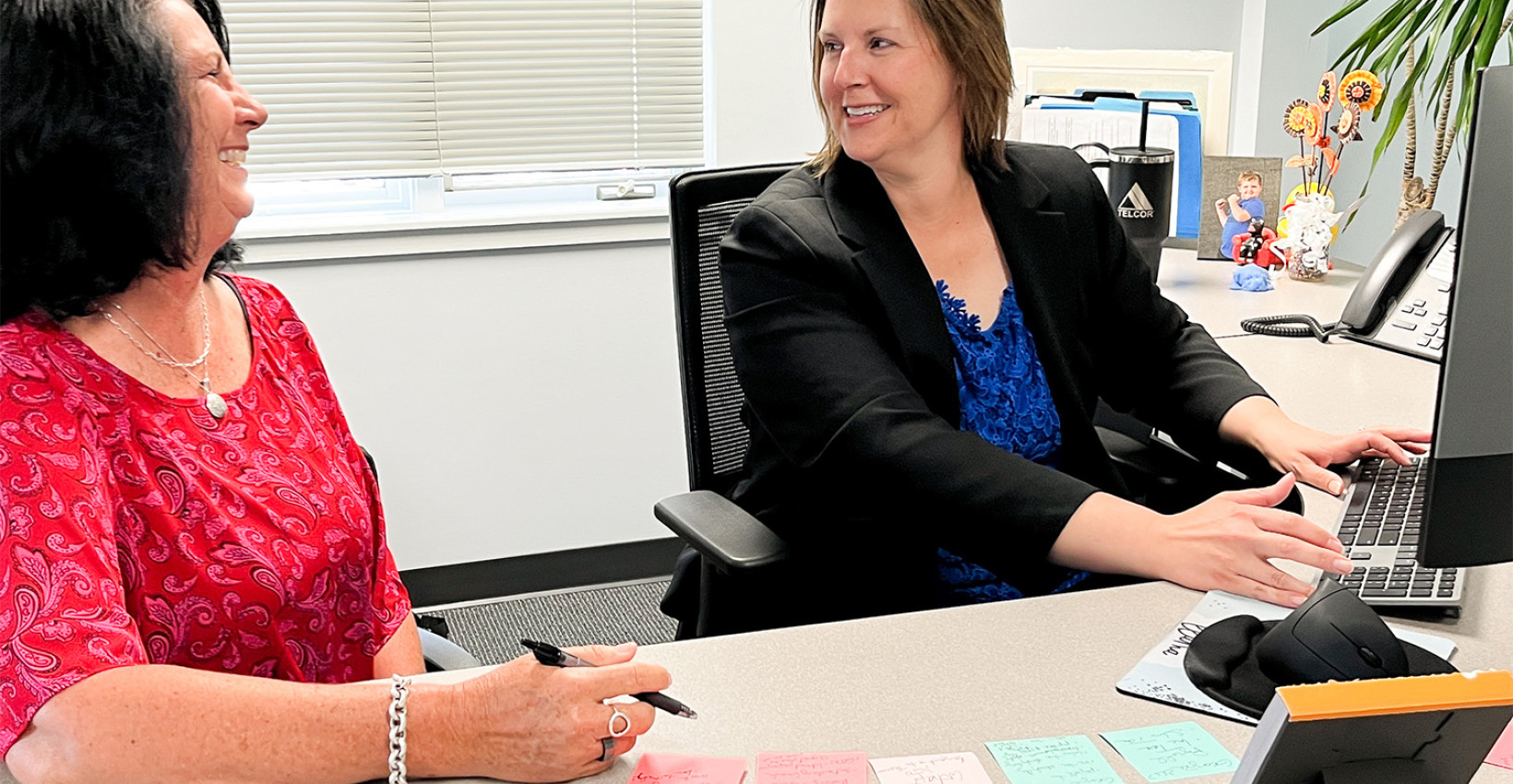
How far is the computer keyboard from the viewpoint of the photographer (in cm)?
118

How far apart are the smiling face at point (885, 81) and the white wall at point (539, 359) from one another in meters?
1.42

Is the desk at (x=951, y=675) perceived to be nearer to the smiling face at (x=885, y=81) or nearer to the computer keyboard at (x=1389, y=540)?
the computer keyboard at (x=1389, y=540)

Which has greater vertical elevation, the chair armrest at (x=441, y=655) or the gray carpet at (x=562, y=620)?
the chair armrest at (x=441, y=655)

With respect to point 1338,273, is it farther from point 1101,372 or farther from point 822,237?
point 822,237

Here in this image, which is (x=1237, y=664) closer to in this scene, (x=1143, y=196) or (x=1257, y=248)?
(x=1143, y=196)

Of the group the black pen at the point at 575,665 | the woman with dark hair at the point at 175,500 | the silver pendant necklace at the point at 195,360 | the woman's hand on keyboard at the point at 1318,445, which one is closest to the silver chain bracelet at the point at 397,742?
the woman with dark hair at the point at 175,500

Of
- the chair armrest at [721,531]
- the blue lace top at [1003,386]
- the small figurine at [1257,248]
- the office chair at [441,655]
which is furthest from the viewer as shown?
the small figurine at [1257,248]

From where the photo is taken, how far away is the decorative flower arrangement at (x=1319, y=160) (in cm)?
238

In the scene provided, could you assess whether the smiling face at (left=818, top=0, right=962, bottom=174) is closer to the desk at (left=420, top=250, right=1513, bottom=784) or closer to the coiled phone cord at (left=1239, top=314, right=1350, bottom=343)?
the desk at (left=420, top=250, right=1513, bottom=784)

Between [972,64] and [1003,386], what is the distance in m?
0.42

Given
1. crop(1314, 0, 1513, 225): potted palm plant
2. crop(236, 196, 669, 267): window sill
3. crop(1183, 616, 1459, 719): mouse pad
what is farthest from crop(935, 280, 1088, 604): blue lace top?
crop(236, 196, 669, 267): window sill

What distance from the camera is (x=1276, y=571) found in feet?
3.98

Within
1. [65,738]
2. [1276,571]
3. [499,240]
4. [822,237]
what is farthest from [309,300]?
[1276,571]

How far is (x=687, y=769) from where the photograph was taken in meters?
0.96
